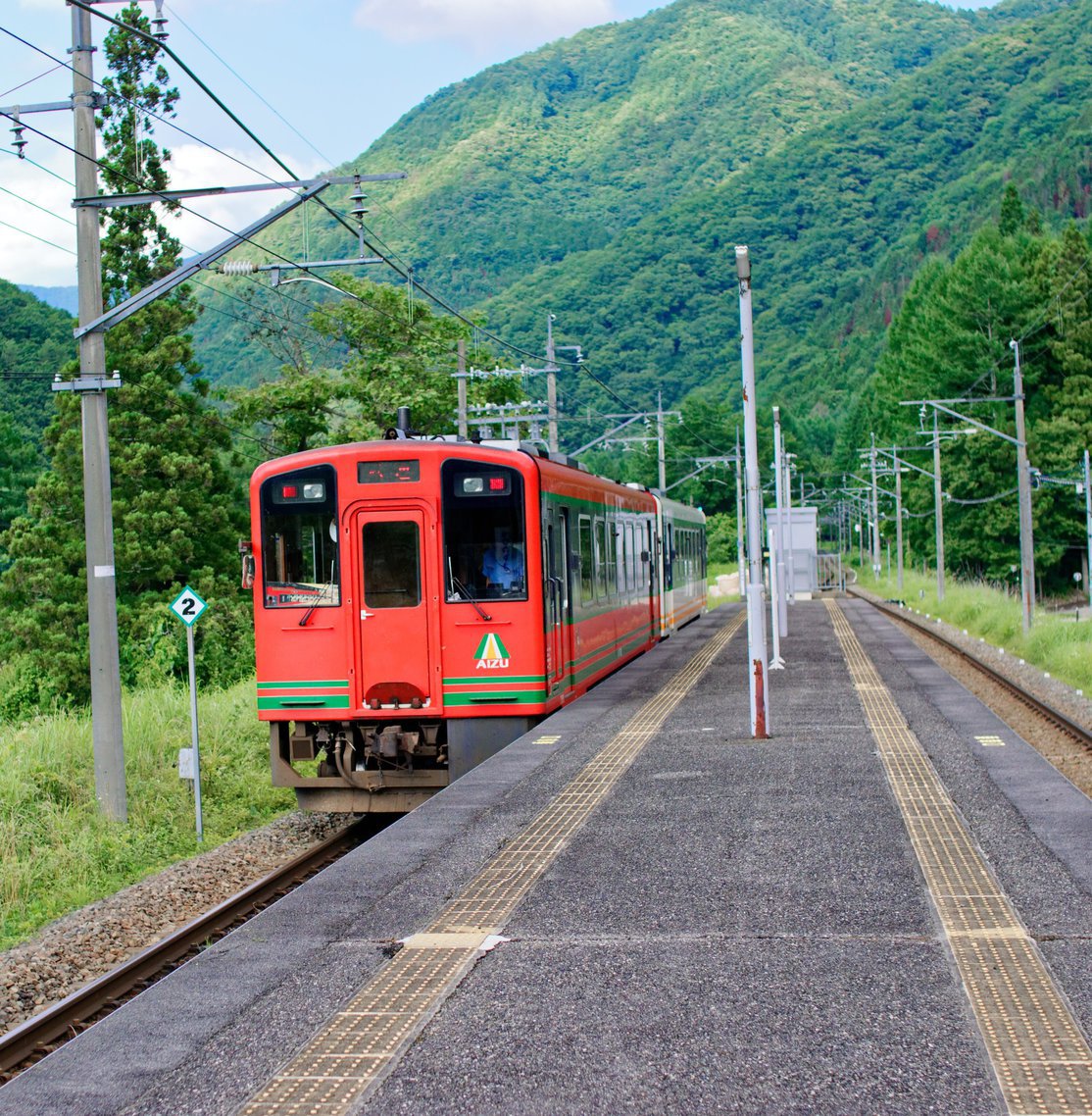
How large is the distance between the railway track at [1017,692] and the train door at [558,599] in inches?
207

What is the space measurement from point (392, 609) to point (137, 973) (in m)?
4.53

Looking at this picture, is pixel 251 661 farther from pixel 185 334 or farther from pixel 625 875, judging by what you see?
pixel 625 875

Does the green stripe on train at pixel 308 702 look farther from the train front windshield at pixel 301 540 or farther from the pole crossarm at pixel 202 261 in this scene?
the pole crossarm at pixel 202 261

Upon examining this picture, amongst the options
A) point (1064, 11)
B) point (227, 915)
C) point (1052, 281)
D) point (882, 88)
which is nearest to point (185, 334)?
point (227, 915)

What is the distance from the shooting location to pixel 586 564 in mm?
15484

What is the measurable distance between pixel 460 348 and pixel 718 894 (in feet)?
71.3

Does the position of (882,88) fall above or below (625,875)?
above

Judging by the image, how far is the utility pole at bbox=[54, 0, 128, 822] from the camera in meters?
12.2

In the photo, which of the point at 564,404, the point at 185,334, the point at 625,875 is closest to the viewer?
the point at 625,875

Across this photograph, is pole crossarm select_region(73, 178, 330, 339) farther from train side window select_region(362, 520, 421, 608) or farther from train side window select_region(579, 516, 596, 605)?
train side window select_region(579, 516, 596, 605)

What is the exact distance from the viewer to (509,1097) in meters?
4.73

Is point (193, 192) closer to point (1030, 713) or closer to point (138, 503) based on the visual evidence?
point (1030, 713)

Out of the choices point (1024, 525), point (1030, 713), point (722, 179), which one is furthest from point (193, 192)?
point (722, 179)

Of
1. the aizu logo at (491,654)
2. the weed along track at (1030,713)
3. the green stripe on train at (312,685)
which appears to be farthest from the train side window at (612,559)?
the green stripe on train at (312,685)
